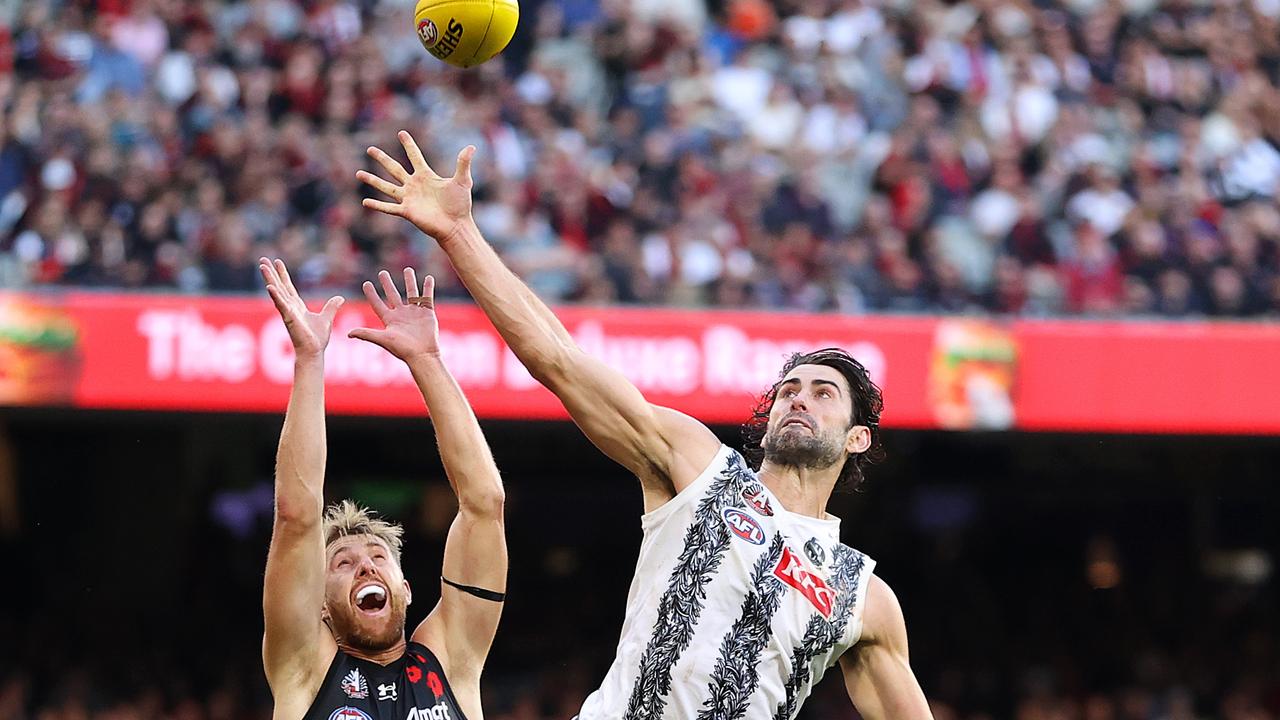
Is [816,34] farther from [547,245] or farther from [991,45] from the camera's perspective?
[547,245]

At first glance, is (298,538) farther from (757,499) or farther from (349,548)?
(757,499)

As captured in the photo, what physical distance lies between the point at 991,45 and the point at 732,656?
11837 mm

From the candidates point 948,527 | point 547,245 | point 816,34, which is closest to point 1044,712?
point 948,527

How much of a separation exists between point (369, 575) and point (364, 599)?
0.08 m

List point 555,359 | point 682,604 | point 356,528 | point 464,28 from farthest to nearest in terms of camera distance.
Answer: point 464,28 → point 356,528 → point 682,604 → point 555,359

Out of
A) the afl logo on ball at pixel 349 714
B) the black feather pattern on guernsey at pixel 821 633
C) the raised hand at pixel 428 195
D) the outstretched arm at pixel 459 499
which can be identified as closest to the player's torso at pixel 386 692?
the afl logo on ball at pixel 349 714

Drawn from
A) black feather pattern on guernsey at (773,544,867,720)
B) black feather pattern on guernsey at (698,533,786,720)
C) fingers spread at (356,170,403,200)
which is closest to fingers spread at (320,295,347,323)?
fingers spread at (356,170,403,200)

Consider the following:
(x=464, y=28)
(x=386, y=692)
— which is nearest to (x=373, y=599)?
(x=386, y=692)

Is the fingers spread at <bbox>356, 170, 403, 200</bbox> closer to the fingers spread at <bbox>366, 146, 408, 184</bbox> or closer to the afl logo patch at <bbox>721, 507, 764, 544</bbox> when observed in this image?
the fingers spread at <bbox>366, 146, 408, 184</bbox>

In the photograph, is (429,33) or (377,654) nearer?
(377,654)

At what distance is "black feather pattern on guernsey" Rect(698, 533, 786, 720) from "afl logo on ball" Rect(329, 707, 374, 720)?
3.43ft

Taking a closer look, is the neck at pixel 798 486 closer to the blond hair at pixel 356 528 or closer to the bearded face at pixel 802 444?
the bearded face at pixel 802 444

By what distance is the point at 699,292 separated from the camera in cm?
1192

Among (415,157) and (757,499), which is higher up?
(415,157)
